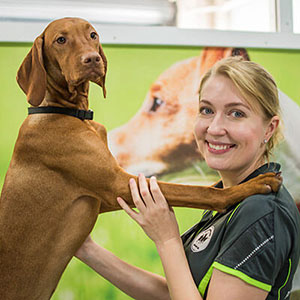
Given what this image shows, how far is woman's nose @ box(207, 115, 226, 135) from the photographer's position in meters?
1.40

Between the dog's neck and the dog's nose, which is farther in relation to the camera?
the dog's neck

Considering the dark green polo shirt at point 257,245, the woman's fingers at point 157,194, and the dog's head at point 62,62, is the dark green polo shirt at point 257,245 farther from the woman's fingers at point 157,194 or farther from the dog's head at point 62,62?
the dog's head at point 62,62

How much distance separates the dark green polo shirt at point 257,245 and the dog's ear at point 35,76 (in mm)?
756

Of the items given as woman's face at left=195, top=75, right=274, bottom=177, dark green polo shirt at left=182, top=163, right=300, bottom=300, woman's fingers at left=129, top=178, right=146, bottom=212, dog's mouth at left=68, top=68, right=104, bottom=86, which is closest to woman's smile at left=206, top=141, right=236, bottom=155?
woman's face at left=195, top=75, right=274, bottom=177

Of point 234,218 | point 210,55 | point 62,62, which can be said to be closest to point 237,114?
point 234,218

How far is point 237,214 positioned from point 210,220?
9.5 inches

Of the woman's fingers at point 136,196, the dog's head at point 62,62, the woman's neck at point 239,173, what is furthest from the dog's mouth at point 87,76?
the woman's neck at point 239,173

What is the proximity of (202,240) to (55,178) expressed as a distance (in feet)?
1.88

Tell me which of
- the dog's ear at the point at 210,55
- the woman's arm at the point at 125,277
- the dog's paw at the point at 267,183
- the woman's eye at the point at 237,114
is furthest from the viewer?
the dog's ear at the point at 210,55

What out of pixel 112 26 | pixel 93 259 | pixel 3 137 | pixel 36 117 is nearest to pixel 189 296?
pixel 93 259

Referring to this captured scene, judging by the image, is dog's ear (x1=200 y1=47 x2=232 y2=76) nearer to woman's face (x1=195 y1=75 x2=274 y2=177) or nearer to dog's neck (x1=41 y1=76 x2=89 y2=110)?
woman's face (x1=195 y1=75 x2=274 y2=177)

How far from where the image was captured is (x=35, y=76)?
137 cm

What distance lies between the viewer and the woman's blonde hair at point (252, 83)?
136cm

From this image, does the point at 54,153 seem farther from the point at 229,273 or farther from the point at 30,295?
the point at 229,273
